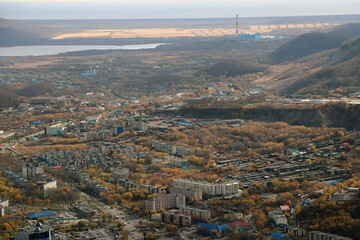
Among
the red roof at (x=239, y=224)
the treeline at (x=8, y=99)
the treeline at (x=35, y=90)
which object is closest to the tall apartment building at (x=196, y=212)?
the red roof at (x=239, y=224)

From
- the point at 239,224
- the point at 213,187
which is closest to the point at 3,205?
the point at 213,187

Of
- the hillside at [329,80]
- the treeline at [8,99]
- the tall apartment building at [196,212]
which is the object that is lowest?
the treeline at [8,99]

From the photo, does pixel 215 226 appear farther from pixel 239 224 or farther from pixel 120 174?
pixel 120 174

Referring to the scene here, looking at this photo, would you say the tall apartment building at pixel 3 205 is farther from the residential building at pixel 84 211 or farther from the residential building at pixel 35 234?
the residential building at pixel 35 234

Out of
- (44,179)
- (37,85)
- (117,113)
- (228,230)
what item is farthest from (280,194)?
(37,85)

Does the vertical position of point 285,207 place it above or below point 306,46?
below

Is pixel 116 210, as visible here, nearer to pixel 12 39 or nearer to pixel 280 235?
pixel 280 235

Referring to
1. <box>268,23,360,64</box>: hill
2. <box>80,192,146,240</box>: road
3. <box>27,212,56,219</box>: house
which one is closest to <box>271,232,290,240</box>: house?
<box>80,192,146,240</box>: road
